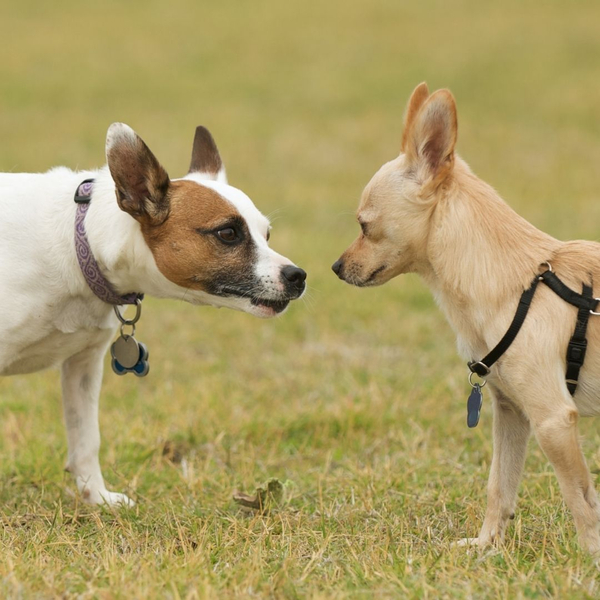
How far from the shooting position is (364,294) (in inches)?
344

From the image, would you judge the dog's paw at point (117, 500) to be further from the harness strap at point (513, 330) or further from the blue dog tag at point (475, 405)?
the harness strap at point (513, 330)

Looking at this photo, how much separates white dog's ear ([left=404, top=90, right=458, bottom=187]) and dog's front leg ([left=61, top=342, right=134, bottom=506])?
1.87 metres

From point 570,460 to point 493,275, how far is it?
768 millimetres

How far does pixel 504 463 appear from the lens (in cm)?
404

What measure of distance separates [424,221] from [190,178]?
1.20 m

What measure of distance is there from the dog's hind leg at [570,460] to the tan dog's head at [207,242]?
4.09ft

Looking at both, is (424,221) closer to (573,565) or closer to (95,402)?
(573,565)

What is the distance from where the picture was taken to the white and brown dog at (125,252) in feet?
13.5

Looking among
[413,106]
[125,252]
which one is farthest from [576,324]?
[125,252]

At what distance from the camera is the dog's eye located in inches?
162

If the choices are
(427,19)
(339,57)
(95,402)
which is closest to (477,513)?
(95,402)

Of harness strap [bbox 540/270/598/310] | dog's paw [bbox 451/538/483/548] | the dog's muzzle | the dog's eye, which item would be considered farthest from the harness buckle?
the dog's eye

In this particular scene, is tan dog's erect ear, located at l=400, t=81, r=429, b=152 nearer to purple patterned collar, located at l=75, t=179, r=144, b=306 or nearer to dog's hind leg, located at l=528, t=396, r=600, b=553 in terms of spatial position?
dog's hind leg, located at l=528, t=396, r=600, b=553

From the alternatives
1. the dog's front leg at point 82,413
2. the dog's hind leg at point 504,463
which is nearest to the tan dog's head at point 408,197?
the dog's hind leg at point 504,463
